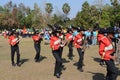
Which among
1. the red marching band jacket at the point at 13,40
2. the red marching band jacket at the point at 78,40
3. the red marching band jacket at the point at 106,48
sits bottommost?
the red marching band jacket at the point at 13,40

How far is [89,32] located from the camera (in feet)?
101

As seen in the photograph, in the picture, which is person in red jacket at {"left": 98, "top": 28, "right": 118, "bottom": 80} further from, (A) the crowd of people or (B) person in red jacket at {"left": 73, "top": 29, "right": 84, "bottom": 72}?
(B) person in red jacket at {"left": 73, "top": 29, "right": 84, "bottom": 72}

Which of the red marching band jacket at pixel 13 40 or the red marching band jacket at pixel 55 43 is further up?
the red marching band jacket at pixel 55 43

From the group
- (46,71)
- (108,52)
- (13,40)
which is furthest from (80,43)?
(108,52)

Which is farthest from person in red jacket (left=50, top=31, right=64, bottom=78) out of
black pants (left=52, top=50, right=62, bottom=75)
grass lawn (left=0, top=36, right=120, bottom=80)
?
grass lawn (left=0, top=36, right=120, bottom=80)

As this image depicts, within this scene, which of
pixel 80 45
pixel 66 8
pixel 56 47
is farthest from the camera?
pixel 66 8

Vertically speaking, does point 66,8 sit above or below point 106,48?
below

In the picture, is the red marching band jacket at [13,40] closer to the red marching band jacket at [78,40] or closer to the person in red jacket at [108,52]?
the red marching band jacket at [78,40]

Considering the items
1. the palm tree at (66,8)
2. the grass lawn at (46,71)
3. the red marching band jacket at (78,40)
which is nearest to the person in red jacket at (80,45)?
the red marching band jacket at (78,40)

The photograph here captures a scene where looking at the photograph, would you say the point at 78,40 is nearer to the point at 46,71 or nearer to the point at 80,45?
the point at 80,45

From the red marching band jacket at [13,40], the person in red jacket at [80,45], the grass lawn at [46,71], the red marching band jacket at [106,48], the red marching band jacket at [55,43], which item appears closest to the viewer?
the red marching band jacket at [106,48]

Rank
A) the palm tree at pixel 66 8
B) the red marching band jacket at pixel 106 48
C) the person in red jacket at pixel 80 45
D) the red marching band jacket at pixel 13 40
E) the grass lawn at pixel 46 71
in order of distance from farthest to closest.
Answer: the palm tree at pixel 66 8
the red marching band jacket at pixel 13 40
the person in red jacket at pixel 80 45
the grass lawn at pixel 46 71
the red marching band jacket at pixel 106 48

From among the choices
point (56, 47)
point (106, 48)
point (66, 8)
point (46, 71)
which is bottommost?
point (66, 8)

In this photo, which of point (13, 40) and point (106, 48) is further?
point (13, 40)
